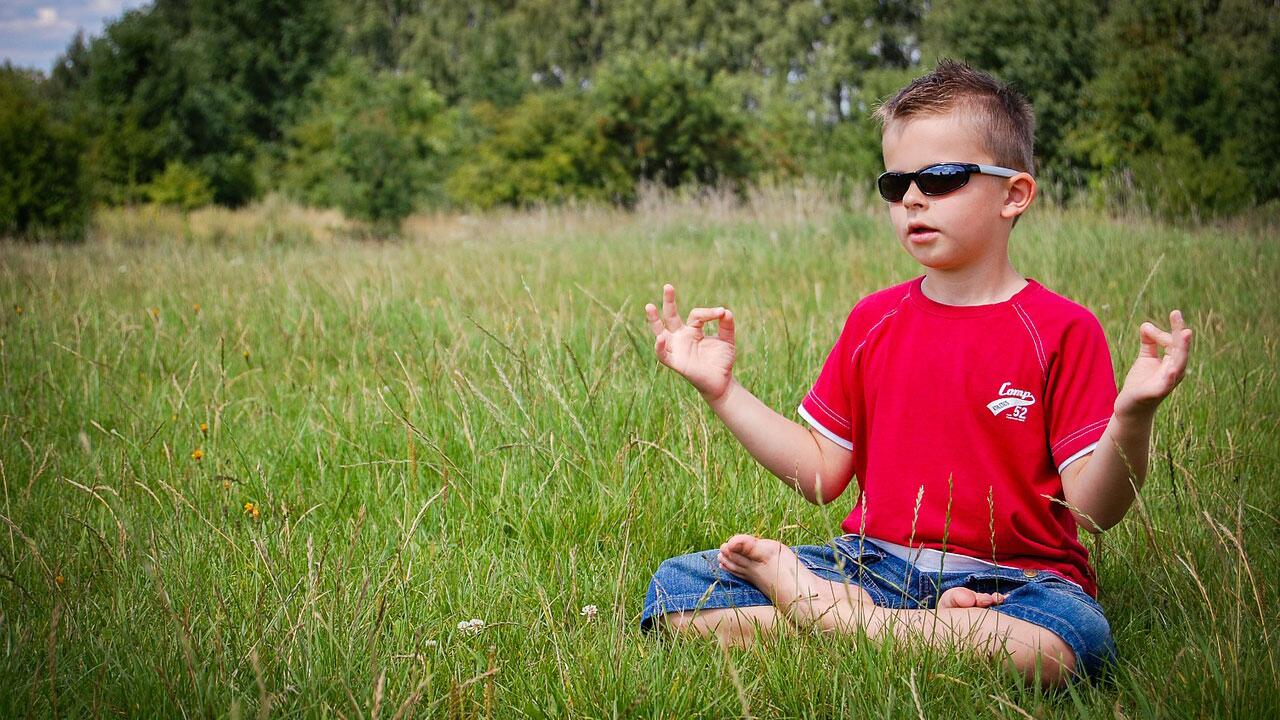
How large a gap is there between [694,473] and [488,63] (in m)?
28.4

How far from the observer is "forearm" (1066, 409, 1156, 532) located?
4.70 ft

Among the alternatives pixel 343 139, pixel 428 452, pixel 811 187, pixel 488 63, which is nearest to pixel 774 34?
pixel 488 63

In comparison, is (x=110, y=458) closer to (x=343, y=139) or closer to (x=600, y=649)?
(x=600, y=649)

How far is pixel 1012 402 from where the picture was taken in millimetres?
1672

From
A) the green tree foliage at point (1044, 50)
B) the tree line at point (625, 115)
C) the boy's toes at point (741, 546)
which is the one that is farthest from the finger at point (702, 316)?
the green tree foliage at point (1044, 50)

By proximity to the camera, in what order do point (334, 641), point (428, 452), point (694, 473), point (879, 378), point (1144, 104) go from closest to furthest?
1. point (334, 641)
2. point (879, 378)
3. point (694, 473)
4. point (428, 452)
5. point (1144, 104)

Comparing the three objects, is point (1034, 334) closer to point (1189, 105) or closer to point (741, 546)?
point (741, 546)

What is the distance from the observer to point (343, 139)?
1598 centimetres

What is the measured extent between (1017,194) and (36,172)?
14.1 metres

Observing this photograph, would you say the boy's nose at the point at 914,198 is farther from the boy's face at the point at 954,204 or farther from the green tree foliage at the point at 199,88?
the green tree foliage at the point at 199,88

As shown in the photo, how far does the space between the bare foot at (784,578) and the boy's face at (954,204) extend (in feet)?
2.02

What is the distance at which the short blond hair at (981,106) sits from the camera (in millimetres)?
1744

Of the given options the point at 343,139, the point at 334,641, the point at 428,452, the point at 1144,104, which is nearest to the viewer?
the point at 334,641

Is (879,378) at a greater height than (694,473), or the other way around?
(879,378)
